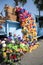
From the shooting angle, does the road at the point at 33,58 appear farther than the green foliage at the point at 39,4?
No

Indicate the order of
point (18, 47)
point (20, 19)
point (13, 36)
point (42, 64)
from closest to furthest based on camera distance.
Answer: point (42, 64)
point (18, 47)
point (13, 36)
point (20, 19)

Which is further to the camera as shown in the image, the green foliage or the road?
the green foliage

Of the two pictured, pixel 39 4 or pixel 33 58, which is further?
pixel 39 4

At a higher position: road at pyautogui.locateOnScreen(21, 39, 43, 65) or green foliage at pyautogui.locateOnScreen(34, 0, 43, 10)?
road at pyautogui.locateOnScreen(21, 39, 43, 65)

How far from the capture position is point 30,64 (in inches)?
352

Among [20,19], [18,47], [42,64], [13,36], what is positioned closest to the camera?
[42,64]

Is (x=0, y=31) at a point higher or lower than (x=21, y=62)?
higher

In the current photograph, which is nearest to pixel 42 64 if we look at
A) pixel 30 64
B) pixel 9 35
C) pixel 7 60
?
pixel 30 64

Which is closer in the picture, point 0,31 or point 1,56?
point 1,56

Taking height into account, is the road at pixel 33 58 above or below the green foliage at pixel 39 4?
above

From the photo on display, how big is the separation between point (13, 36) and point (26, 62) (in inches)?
77.0

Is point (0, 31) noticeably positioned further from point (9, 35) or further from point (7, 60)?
point (7, 60)

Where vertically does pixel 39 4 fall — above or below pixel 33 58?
below

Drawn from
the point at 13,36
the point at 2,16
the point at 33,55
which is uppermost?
the point at 2,16
